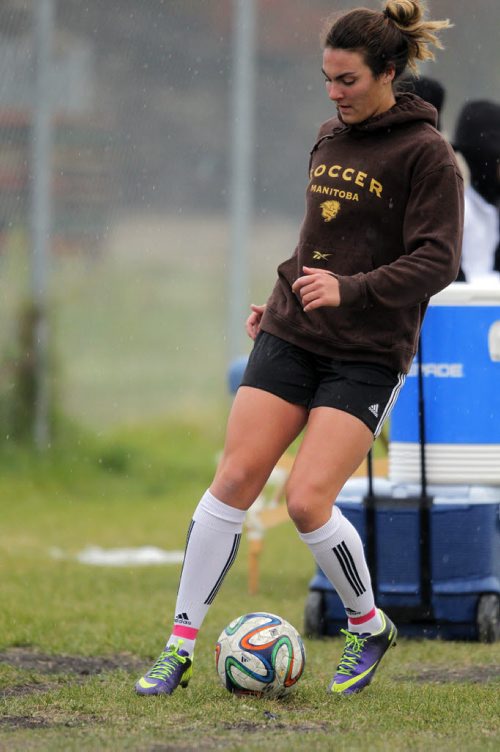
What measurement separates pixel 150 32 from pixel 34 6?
94 centimetres

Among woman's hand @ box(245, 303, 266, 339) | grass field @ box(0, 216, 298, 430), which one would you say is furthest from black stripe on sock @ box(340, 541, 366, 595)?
grass field @ box(0, 216, 298, 430)

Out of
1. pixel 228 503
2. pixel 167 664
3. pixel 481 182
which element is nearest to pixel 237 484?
pixel 228 503

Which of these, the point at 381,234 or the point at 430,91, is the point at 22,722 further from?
the point at 430,91

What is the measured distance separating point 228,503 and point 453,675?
1.12m

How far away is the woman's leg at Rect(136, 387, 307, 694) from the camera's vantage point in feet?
13.8

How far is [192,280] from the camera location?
11.6 meters

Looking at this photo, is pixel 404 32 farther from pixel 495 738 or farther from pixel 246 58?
pixel 246 58

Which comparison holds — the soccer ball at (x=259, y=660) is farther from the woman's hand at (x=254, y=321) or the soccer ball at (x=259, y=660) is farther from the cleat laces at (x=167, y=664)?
the woman's hand at (x=254, y=321)

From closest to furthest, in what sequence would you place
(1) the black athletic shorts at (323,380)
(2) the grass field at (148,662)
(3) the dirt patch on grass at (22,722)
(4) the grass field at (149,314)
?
(2) the grass field at (148,662) → (3) the dirt patch on grass at (22,722) → (1) the black athletic shorts at (323,380) → (4) the grass field at (149,314)

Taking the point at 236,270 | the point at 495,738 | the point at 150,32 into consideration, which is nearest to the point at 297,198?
the point at 236,270

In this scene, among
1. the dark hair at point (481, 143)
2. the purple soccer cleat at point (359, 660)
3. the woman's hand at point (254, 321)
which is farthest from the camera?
the dark hair at point (481, 143)

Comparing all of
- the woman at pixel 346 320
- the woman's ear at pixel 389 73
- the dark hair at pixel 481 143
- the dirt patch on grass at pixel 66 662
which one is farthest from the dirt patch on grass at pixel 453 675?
the dark hair at pixel 481 143

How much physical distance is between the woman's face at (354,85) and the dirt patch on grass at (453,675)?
1.85m

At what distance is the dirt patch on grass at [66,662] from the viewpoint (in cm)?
486
